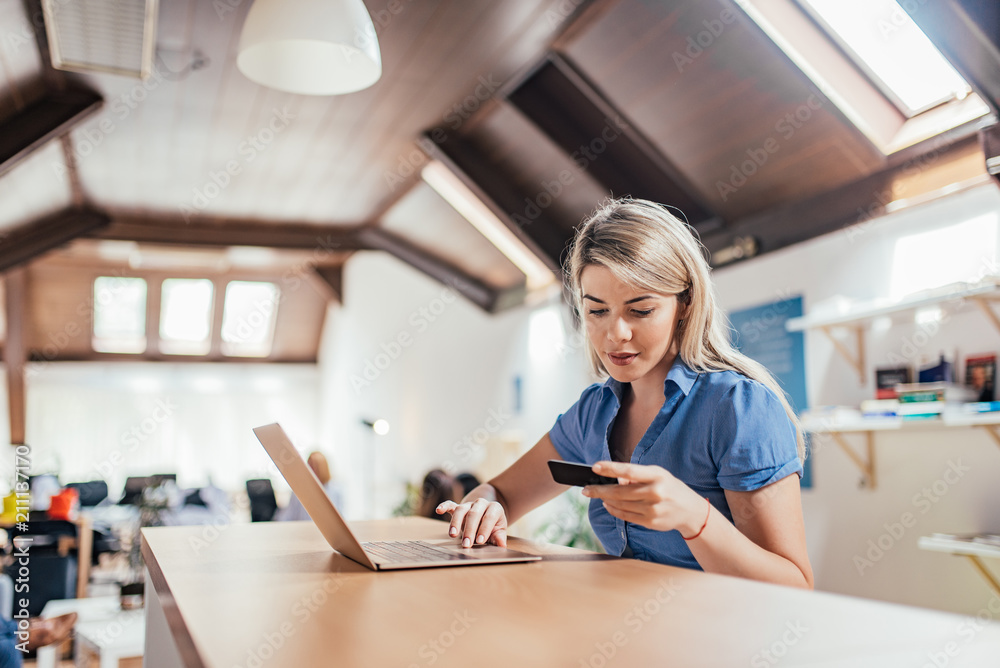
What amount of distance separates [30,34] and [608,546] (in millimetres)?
3591

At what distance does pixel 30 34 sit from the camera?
11.6 ft

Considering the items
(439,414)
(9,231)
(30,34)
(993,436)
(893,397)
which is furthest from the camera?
(439,414)

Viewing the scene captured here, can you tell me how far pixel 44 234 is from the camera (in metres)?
6.39

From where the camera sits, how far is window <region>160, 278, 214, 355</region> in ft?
33.8

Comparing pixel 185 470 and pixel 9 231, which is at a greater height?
pixel 9 231

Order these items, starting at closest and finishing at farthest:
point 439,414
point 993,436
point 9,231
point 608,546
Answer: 1. point 608,546
2. point 993,436
3. point 9,231
4. point 439,414

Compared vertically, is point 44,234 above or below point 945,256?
above

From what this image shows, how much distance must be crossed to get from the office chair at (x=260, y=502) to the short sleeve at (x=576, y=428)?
6858mm

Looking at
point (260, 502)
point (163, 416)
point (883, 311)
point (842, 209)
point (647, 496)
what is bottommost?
point (260, 502)

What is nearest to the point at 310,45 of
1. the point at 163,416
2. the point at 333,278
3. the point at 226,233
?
the point at 226,233

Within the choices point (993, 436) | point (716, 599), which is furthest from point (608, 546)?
point (993, 436)

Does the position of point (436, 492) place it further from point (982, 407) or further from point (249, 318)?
point (249, 318)

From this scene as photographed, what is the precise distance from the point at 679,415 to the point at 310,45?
6.23ft

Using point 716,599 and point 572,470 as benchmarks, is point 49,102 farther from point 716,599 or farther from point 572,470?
point 716,599
